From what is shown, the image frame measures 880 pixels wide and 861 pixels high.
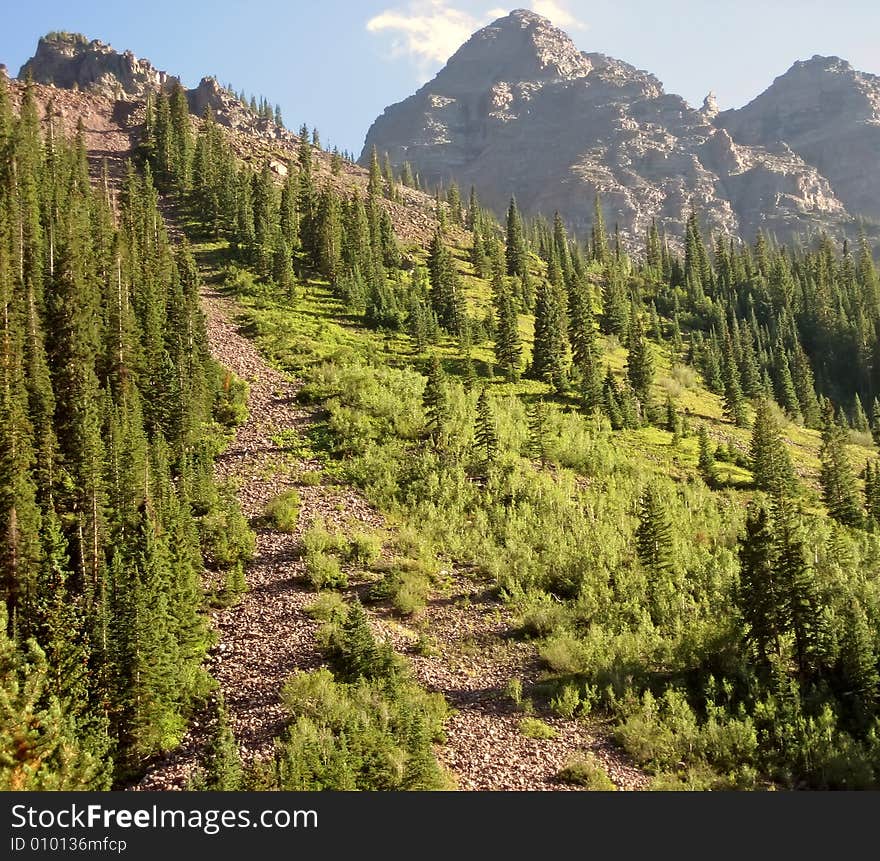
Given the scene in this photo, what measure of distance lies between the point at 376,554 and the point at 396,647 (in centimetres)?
650

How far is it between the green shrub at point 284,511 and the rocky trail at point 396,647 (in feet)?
1.53

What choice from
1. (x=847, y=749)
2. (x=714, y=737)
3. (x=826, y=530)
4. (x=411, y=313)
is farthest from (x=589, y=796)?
(x=411, y=313)

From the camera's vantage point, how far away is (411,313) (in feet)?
244

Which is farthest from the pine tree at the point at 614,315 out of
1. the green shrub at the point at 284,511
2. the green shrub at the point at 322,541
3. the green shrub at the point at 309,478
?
the green shrub at the point at 322,541

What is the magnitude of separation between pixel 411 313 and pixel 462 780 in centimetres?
5989

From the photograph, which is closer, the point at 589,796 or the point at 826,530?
the point at 589,796

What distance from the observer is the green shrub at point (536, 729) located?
21.6 meters

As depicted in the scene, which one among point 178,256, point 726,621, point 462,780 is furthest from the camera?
point 178,256

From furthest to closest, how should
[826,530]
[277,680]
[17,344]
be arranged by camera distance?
[826,530]
[17,344]
[277,680]

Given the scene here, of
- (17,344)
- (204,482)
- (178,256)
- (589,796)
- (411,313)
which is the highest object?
(178,256)

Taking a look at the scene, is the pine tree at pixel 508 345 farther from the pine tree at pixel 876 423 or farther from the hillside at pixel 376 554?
the pine tree at pixel 876 423

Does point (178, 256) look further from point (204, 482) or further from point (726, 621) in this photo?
point (726, 621)

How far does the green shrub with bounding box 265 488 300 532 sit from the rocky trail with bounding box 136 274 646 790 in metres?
0.47

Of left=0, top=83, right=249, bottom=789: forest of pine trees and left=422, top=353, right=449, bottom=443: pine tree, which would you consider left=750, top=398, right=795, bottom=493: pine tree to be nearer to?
left=422, top=353, right=449, bottom=443: pine tree
